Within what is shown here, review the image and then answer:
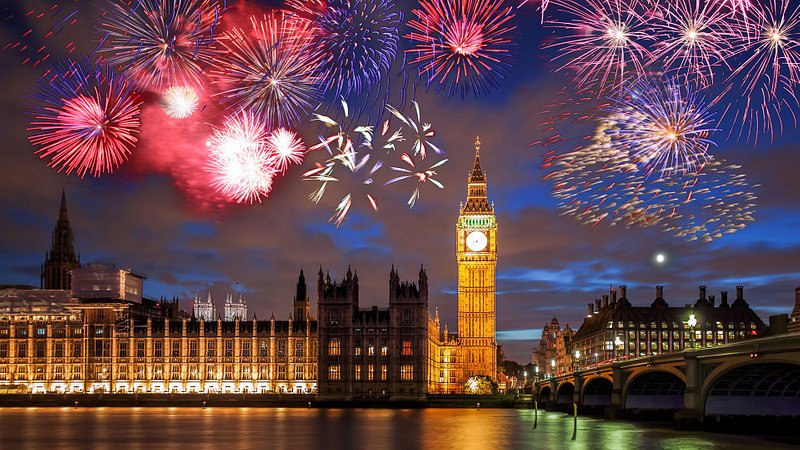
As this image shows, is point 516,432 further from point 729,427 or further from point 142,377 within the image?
point 142,377

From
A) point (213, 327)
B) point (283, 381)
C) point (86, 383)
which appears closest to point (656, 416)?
point (283, 381)

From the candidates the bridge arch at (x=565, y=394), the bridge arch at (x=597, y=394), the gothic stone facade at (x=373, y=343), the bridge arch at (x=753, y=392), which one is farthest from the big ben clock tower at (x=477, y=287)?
the bridge arch at (x=753, y=392)

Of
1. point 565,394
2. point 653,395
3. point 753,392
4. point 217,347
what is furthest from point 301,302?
point 753,392

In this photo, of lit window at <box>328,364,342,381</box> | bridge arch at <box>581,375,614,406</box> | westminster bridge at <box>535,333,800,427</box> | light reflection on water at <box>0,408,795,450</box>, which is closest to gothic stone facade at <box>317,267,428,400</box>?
lit window at <box>328,364,342,381</box>

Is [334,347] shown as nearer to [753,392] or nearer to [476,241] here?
[476,241]

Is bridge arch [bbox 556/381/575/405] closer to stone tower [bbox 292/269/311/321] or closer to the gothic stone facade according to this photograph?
the gothic stone facade

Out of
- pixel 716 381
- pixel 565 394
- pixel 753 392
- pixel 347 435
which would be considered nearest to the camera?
pixel 716 381
